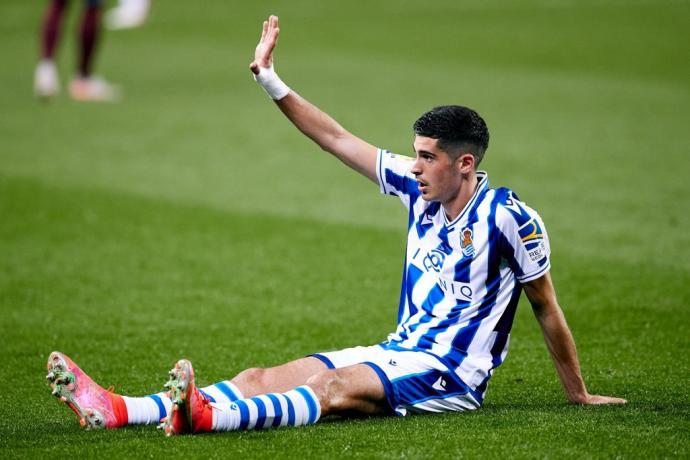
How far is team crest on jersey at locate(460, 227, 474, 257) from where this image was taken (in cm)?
537

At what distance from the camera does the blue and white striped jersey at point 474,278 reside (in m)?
5.28

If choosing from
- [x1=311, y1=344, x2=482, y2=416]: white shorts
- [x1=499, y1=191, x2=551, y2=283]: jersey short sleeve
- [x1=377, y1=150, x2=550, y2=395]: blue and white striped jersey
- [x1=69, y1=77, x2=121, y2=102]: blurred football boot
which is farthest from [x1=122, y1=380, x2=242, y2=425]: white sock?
[x1=69, y1=77, x2=121, y2=102]: blurred football boot

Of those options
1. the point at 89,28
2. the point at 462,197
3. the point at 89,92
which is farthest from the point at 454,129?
the point at 89,92

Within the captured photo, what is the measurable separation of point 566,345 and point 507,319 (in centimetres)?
31

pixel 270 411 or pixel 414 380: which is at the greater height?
pixel 414 380

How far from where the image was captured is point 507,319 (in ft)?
17.9

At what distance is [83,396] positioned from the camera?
200 inches

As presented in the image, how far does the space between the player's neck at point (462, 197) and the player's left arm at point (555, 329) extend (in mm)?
488

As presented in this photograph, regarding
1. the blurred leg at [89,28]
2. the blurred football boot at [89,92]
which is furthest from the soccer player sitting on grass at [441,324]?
the blurred football boot at [89,92]

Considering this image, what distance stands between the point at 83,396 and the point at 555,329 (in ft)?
7.35

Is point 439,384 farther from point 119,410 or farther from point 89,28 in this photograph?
point 89,28

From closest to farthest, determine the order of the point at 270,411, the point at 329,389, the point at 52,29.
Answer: the point at 270,411 → the point at 329,389 → the point at 52,29

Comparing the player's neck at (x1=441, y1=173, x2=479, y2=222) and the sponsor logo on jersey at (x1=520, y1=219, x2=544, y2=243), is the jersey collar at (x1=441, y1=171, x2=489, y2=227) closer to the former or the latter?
the player's neck at (x1=441, y1=173, x2=479, y2=222)

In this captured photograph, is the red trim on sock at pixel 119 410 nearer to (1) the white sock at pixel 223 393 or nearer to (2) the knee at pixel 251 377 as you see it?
(1) the white sock at pixel 223 393
